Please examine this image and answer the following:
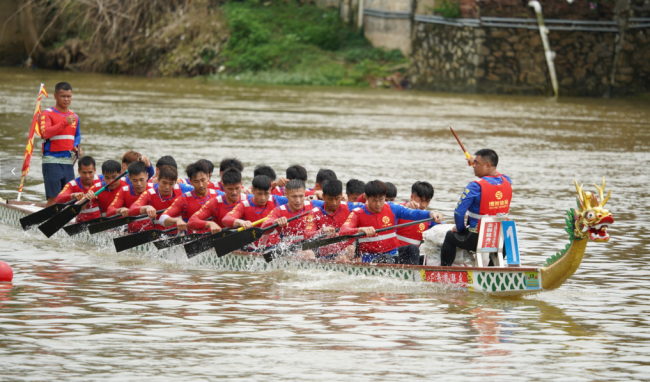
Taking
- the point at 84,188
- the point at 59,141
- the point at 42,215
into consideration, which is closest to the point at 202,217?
the point at 84,188

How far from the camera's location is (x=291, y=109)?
990 inches

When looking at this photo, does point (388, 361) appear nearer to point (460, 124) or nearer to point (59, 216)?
point (59, 216)

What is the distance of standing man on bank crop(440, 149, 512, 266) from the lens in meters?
8.08

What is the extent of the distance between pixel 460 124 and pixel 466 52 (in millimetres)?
7734

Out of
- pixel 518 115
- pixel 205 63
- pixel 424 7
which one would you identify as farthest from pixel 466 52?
pixel 205 63

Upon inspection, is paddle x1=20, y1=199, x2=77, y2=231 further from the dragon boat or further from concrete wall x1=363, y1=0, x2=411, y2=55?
concrete wall x1=363, y1=0, x2=411, y2=55

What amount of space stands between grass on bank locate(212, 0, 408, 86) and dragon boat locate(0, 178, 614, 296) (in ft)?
77.5

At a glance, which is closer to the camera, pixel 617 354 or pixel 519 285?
pixel 617 354

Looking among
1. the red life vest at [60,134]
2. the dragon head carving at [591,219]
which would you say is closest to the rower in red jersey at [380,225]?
the dragon head carving at [591,219]

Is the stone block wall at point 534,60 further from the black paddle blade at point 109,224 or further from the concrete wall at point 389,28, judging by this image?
the black paddle blade at point 109,224

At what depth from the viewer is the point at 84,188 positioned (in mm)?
11039

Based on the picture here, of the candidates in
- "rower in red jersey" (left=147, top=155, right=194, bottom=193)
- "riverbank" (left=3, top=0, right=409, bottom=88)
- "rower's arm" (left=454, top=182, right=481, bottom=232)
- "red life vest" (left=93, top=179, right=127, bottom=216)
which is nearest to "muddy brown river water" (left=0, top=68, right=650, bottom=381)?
"red life vest" (left=93, top=179, right=127, bottom=216)

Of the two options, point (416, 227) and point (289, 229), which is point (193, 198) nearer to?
point (289, 229)

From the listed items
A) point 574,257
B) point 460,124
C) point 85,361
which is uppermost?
point 460,124
